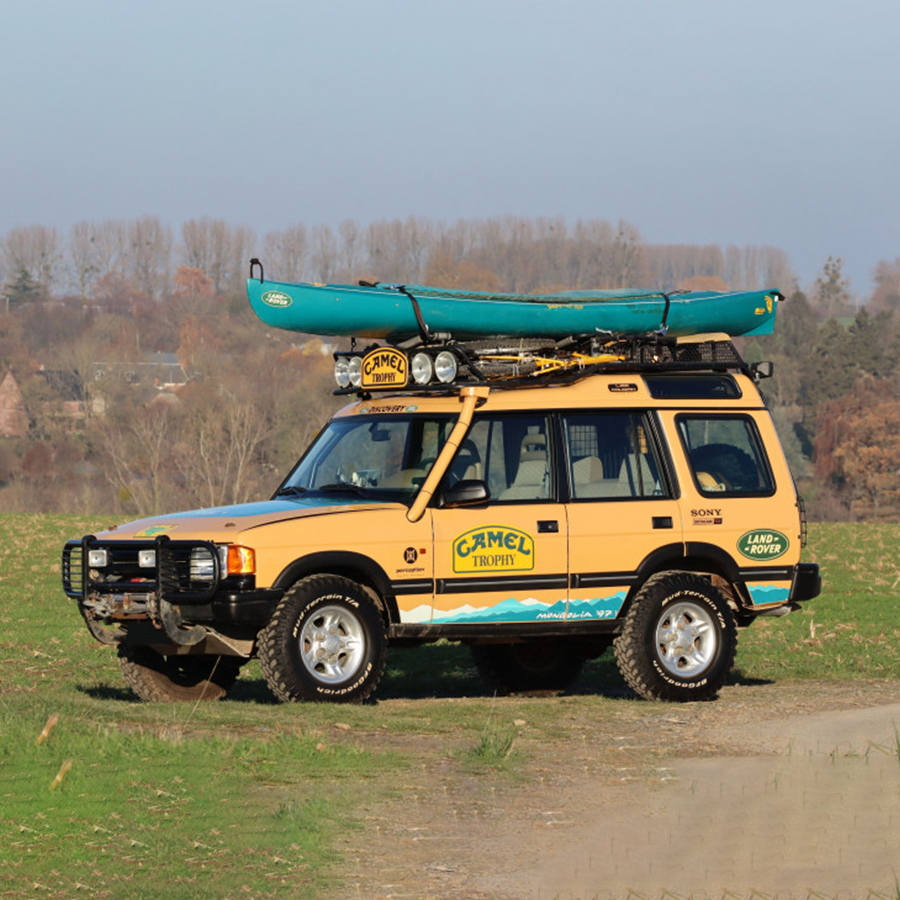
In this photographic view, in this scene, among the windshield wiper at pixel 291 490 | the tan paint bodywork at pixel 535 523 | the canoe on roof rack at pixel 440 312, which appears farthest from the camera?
the canoe on roof rack at pixel 440 312

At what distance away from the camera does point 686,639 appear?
1245 centimetres

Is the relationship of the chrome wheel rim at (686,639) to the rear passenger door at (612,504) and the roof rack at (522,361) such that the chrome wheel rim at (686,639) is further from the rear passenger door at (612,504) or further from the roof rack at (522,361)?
the roof rack at (522,361)

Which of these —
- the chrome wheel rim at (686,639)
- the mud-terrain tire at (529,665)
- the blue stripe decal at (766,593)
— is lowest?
the mud-terrain tire at (529,665)

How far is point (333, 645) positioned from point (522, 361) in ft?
8.71

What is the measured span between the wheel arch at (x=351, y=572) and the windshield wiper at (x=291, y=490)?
3.57 feet

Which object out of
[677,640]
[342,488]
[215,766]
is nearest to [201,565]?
[342,488]

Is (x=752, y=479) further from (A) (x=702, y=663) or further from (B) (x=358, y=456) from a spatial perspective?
(B) (x=358, y=456)

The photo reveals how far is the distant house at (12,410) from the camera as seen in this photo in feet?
343

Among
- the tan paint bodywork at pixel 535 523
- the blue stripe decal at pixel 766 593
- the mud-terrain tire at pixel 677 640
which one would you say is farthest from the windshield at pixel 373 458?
the blue stripe decal at pixel 766 593

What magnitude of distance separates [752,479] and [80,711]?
5.30 metres

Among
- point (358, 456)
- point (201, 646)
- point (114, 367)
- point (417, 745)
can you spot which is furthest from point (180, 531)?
point (114, 367)

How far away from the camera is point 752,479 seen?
12.9 meters

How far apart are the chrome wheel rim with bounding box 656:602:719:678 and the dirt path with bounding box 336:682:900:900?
1.47 m

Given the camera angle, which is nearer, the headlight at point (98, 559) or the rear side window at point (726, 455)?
the headlight at point (98, 559)
